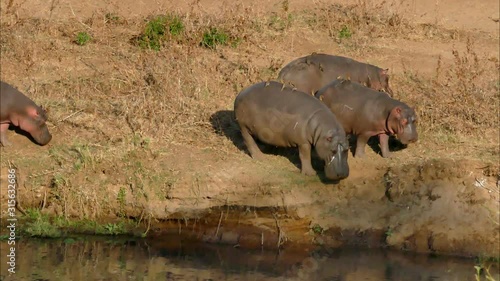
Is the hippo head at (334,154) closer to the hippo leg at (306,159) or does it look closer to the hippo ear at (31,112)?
the hippo leg at (306,159)

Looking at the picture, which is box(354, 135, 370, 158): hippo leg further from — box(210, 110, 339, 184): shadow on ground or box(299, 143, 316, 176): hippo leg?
box(299, 143, 316, 176): hippo leg

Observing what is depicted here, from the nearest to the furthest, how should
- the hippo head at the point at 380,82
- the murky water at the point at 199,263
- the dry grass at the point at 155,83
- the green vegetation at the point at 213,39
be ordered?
the murky water at the point at 199,263 < the dry grass at the point at 155,83 < the hippo head at the point at 380,82 < the green vegetation at the point at 213,39

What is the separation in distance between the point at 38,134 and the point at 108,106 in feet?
4.41

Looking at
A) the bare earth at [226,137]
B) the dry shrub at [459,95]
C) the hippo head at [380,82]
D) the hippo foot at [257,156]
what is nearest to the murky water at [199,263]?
the bare earth at [226,137]

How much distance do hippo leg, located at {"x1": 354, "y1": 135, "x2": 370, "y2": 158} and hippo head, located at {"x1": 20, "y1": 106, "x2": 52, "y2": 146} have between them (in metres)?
3.70

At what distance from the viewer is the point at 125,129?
12.2 metres

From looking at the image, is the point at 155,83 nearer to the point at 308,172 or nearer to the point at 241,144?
the point at 241,144

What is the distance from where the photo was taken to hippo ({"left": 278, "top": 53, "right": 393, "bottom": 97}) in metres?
12.6

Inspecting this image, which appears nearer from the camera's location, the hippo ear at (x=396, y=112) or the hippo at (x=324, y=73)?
the hippo ear at (x=396, y=112)

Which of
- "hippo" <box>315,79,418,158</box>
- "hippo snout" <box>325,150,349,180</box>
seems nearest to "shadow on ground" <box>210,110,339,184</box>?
"hippo snout" <box>325,150,349,180</box>

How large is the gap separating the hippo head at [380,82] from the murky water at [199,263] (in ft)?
10.7

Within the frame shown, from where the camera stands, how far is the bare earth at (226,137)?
10.9 m

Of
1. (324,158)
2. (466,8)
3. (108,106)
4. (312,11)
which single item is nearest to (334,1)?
(312,11)

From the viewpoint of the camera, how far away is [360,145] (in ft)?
38.6
